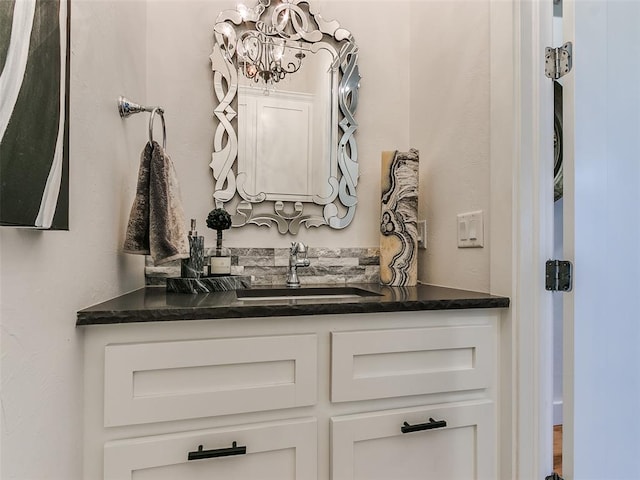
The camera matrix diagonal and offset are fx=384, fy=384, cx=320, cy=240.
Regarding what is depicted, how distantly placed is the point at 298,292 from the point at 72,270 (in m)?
0.76

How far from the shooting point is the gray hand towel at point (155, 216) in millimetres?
1051

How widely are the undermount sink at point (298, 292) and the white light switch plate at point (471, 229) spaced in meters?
0.35

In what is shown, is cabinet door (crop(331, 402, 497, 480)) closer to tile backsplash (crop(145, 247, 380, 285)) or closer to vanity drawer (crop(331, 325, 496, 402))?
vanity drawer (crop(331, 325, 496, 402))

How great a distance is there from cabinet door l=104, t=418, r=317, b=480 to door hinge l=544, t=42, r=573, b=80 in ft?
3.52

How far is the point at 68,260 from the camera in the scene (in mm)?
751

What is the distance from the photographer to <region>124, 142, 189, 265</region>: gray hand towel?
1.05 metres

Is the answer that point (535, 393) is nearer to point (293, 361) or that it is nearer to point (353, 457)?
point (353, 457)

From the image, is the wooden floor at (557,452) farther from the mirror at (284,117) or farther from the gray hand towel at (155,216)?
the gray hand towel at (155,216)

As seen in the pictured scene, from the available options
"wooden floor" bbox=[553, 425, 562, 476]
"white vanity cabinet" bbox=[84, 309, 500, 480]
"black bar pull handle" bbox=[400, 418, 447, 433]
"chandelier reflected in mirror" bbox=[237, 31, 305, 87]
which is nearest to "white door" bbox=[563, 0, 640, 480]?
"white vanity cabinet" bbox=[84, 309, 500, 480]

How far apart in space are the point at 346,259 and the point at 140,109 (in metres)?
0.90

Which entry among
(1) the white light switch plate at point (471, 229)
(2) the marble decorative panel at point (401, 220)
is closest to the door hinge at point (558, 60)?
(1) the white light switch plate at point (471, 229)

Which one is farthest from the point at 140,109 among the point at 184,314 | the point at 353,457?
the point at 353,457

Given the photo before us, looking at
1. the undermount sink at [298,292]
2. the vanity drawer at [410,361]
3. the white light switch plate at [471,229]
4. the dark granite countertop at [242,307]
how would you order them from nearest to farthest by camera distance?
the dark granite countertop at [242,307], the vanity drawer at [410,361], the white light switch plate at [471,229], the undermount sink at [298,292]

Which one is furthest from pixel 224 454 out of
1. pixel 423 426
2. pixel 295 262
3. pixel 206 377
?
pixel 295 262
